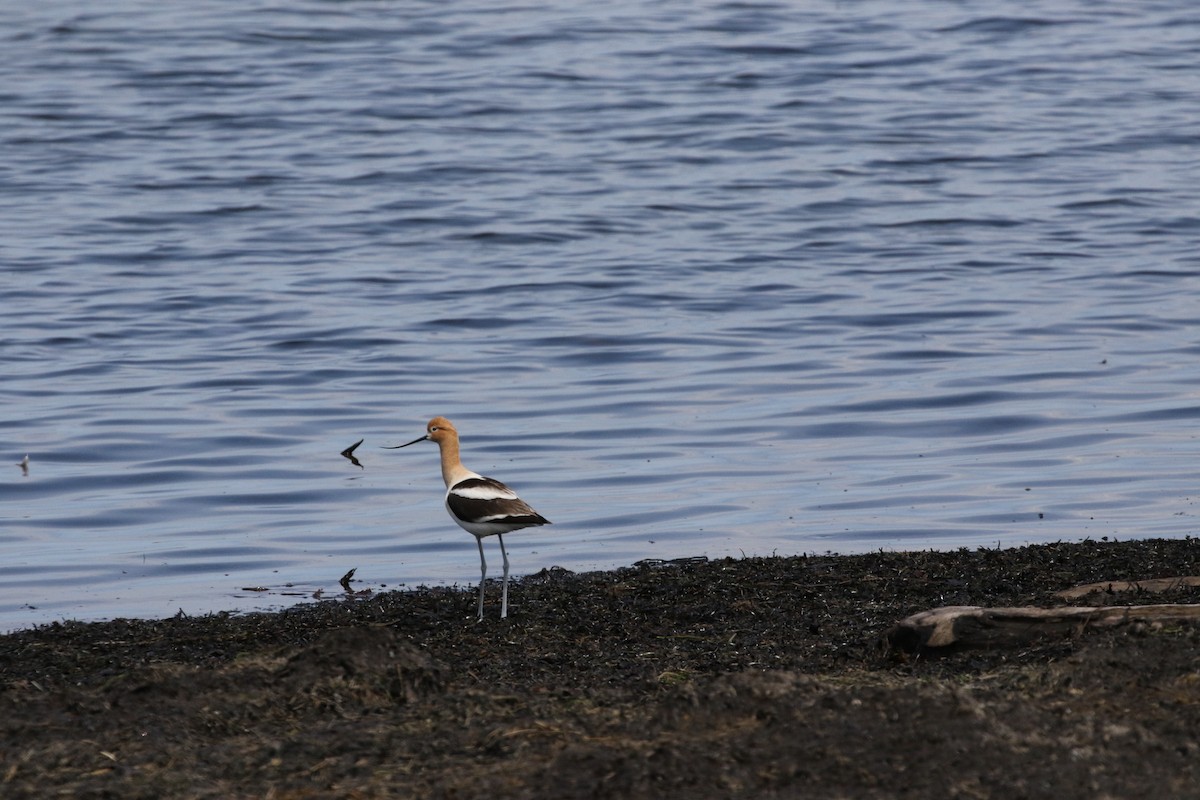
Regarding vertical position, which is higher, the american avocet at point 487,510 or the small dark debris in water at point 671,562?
the american avocet at point 487,510

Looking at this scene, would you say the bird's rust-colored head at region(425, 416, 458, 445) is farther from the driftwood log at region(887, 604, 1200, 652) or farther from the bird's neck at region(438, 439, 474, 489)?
the driftwood log at region(887, 604, 1200, 652)

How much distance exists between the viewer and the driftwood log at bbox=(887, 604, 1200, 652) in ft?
24.8

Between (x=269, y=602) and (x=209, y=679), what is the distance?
12.5 ft

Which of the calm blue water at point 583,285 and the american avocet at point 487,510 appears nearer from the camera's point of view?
the american avocet at point 487,510

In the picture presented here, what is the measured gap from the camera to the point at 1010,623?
7660 millimetres

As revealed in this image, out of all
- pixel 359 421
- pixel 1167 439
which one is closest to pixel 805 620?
pixel 1167 439

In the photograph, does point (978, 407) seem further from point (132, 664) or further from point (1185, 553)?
point (132, 664)

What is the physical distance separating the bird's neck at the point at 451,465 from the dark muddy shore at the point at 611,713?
910mm

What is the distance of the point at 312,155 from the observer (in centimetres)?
3356

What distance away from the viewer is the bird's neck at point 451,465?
964 centimetres

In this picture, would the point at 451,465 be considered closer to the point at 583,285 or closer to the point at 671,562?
the point at 671,562

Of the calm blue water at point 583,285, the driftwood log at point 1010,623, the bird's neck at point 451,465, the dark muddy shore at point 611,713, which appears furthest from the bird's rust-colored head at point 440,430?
the driftwood log at point 1010,623

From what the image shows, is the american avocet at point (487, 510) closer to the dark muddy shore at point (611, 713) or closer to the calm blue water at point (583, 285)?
the dark muddy shore at point (611, 713)

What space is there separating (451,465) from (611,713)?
349 centimetres
